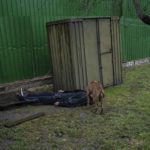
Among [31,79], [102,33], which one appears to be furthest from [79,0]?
[31,79]

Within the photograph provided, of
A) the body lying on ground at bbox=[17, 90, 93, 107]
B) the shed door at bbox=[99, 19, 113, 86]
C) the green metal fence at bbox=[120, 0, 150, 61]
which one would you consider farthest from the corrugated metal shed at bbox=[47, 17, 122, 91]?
the green metal fence at bbox=[120, 0, 150, 61]

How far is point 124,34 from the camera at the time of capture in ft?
40.7

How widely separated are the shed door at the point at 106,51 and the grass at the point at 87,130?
5.45 feet

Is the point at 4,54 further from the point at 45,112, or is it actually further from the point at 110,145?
the point at 110,145

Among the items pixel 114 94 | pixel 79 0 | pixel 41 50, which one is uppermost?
pixel 79 0

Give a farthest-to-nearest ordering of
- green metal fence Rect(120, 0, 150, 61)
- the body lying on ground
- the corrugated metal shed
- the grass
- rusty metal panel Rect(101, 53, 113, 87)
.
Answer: green metal fence Rect(120, 0, 150, 61) → rusty metal panel Rect(101, 53, 113, 87) → the corrugated metal shed → the body lying on ground → the grass

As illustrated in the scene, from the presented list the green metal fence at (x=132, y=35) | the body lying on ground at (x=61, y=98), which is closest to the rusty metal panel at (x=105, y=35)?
the body lying on ground at (x=61, y=98)

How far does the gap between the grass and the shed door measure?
1.66 meters

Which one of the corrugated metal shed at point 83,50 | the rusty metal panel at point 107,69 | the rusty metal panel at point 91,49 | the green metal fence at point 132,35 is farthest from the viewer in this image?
the green metal fence at point 132,35

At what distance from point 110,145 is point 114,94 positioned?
138 inches

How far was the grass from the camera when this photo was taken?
3.93 meters

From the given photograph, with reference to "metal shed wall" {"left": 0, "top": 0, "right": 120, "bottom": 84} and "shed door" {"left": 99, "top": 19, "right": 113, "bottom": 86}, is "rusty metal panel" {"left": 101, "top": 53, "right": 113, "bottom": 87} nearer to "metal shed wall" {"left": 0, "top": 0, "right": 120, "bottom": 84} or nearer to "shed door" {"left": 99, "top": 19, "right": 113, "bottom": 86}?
"shed door" {"left": 99, "top": 19, "right": 113, "bottom": 86}

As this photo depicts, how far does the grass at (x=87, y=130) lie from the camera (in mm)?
3926

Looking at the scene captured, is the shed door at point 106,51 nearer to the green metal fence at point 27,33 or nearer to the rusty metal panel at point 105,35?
the rusty metal panel at point 105,35
